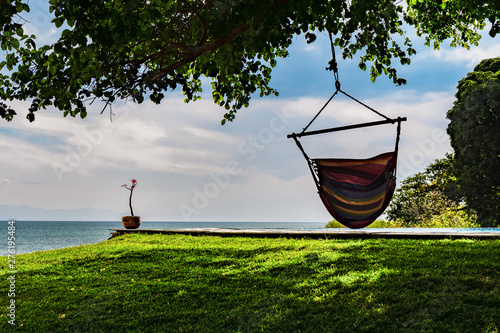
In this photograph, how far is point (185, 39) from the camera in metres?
6.24

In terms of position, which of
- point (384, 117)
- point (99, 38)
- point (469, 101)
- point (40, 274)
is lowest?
point (40, 274)

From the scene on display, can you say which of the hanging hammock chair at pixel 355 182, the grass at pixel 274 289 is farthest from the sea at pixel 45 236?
the hanging hammock chair at pixel 355 182

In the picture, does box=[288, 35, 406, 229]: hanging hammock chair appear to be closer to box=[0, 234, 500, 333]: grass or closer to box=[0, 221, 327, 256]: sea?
box=[0, 234, 500, 333]: grass

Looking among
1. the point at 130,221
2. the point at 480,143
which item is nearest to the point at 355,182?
the point at 130,221

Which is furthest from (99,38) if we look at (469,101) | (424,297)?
(469,101)

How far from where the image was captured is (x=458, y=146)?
57.8ft

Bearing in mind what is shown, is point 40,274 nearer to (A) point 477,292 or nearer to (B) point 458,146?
(A) point 477,292

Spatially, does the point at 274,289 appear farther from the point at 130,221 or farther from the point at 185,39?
the point at 130,221

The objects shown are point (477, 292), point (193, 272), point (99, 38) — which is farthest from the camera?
point (193, 272)

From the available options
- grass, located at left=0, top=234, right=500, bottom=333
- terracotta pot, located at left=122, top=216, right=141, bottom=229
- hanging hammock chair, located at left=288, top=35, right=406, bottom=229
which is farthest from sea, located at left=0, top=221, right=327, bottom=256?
hanging hammock chair, located at left=288, top=35, right=406, bottom=229

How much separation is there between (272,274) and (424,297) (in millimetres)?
2358

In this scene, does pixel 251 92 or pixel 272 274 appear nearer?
pixel 272 274

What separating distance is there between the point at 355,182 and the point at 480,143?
14702 millimetres

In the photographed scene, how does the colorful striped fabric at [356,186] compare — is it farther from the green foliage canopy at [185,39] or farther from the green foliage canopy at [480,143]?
the green foliage canopy at [480,143]
